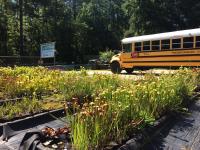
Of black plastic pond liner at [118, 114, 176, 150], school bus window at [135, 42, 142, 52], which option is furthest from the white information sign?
black plastic pond liner at [118, 114, 176, 150]

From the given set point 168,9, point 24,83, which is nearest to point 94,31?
point 168,9

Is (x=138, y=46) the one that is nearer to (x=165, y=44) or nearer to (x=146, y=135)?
(x=165, y=44)

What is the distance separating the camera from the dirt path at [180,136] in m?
5.03

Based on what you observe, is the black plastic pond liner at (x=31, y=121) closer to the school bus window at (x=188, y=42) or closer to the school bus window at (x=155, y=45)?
the school bus window at (x=188, y=42)

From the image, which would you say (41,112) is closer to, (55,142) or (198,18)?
(55,142)

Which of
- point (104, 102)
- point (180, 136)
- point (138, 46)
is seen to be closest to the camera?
point (104, 102)

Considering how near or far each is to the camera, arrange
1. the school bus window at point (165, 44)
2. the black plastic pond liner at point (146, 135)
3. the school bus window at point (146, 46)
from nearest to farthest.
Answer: the black plastic pond liner at point (146, 135) → the school bus window at point (165, 44) → the school bus window at point (146, 46)

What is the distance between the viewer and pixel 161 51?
19.5 metres

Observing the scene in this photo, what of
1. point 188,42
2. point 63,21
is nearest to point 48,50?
point 188,42

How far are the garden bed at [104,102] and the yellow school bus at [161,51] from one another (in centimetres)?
842

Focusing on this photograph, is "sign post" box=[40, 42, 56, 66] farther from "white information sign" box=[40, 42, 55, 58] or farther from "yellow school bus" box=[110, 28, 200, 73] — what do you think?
"yellow school bus" box=[110, 28, 200, 73]

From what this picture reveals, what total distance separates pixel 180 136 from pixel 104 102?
141 cm

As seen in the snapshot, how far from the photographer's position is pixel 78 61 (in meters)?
38.7

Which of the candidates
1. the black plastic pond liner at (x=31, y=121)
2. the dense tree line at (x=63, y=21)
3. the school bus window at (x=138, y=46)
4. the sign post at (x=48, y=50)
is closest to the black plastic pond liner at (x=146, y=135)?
the black plastic pond liner at (x=31, y=121)
